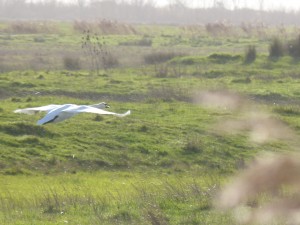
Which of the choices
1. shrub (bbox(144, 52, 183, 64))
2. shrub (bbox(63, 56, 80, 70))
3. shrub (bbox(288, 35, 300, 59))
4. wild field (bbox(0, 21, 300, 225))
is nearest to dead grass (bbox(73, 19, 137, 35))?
wild field (bbox(0, 21, 300, 225))

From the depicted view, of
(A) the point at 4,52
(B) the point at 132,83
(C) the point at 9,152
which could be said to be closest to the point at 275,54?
(B) the point at 132,83

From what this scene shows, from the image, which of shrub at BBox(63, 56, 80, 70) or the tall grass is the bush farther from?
the tall grass

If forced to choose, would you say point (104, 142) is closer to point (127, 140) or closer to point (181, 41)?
point (127, 140)

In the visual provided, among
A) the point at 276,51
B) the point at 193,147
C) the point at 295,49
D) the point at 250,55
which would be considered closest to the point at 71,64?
the point at 250,55

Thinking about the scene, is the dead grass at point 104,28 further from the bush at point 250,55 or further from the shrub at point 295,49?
the bush at point 250,55

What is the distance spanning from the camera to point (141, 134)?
58.5ft

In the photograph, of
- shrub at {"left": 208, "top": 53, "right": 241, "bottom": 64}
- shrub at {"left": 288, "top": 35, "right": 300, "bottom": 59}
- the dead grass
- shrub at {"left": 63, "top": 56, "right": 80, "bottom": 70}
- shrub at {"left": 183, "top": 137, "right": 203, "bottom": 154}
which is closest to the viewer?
shrub at {"left": 183, "top": 137, "right": 203, "bottom": 154}

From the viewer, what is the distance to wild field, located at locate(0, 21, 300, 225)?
913cm

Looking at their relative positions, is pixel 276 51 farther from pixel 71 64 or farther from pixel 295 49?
pixel 71 64

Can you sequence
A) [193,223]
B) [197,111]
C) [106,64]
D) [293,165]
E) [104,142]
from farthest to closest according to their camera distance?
[106,64] → [197,111] → [104,142] → [193,223] → [293,165]

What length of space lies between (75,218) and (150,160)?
23.4 ft

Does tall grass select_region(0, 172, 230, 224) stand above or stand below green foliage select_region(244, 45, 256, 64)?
above

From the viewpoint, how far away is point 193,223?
28.5ft

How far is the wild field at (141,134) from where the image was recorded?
30.0 ft
